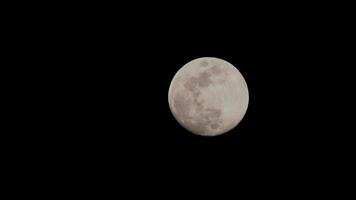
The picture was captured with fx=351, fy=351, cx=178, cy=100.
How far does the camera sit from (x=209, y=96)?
5516mm

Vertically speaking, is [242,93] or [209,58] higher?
[209,58]

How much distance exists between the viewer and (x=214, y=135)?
603cm

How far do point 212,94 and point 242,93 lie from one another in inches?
23.1

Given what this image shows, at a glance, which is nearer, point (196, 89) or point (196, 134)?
point (196, 89)

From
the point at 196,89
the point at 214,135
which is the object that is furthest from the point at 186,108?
the point at 214,135

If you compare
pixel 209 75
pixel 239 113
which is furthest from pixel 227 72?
pixel 239 113

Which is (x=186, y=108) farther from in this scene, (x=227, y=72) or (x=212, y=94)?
(x=227, y=72)

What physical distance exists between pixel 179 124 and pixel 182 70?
0.96 m

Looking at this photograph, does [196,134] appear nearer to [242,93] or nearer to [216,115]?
[216,115]

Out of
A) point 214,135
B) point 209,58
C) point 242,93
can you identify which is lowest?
point 214,135

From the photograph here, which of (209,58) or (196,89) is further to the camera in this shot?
(209,58)

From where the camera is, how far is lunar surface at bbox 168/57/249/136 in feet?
18.2

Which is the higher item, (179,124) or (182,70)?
(182,70)

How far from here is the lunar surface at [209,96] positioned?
5.55 meters
